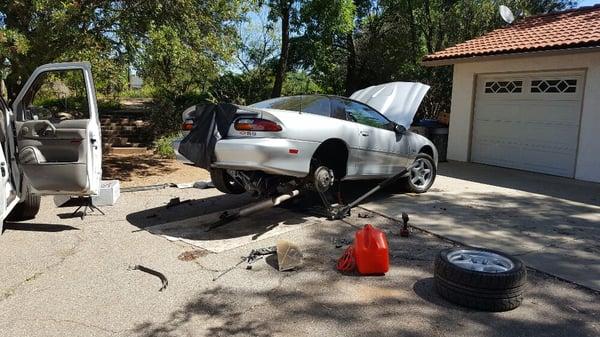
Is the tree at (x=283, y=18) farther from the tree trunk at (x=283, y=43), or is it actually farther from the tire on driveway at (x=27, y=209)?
the tire on driveway at (x=27, y=209)

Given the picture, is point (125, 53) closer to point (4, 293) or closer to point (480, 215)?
point (4, 293)

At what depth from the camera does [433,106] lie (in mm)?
16906

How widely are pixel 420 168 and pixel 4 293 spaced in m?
6.07

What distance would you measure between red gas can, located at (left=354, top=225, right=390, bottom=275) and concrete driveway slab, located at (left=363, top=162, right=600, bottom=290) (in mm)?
1485

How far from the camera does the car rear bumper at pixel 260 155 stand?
5.31 meters

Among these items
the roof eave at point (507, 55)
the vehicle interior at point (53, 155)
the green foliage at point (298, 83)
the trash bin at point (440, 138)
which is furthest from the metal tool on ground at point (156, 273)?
the green foliage at point (298, 83)

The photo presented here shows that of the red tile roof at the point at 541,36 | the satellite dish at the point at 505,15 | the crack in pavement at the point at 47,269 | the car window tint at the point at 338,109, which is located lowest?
the crack in pavement at the point at 47,269

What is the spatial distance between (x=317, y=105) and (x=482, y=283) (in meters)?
3.45

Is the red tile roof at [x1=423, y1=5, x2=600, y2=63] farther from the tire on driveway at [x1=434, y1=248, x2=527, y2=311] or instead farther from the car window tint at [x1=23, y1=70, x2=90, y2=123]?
the car window tint at [x1=23, y1=70, x2=90, y2=123]

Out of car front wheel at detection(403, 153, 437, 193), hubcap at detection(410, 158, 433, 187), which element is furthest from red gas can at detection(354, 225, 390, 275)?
hubcap at detection(410, 158, 433, 187)

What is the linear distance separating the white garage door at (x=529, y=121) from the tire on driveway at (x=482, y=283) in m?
7.44

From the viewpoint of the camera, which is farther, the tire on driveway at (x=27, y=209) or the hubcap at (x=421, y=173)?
the hubcap at (x=421, y=173)

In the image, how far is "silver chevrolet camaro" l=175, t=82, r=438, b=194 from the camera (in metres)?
5.41

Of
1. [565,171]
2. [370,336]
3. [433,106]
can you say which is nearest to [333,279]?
[370,336]
